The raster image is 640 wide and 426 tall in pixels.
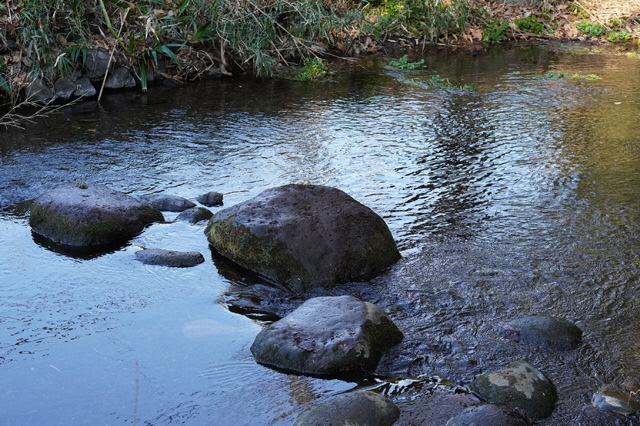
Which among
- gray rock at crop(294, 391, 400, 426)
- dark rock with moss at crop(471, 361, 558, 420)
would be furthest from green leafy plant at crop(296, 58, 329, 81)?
gray rock at crop(294, 391, 400, 426)

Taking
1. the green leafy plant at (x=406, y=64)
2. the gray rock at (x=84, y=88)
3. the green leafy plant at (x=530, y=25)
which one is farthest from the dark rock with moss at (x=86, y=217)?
the green leafy plant at (x=530, y=25)

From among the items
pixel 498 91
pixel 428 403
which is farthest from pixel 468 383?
pixel 498 91

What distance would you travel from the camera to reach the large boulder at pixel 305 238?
4469 millimetres

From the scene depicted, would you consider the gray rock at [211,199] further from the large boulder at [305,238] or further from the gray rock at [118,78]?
the gray rock at [118,78]

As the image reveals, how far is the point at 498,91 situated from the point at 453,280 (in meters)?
6.00

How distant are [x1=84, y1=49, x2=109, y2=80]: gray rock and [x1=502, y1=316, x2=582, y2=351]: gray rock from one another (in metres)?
7.21

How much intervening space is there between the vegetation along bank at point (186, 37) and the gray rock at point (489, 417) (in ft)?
22.8

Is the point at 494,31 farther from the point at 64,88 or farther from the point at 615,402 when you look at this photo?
the point at 615,402

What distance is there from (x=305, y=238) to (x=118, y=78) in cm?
620

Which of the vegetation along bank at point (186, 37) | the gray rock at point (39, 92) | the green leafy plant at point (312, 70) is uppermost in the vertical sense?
the vegetation along bank at point (186, 37)

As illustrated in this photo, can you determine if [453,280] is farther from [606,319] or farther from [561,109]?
[561,109]

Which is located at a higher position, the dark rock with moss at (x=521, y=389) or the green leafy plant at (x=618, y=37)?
the green leafy plant at (x=618, y=37)

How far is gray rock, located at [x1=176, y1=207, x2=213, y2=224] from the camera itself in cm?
546

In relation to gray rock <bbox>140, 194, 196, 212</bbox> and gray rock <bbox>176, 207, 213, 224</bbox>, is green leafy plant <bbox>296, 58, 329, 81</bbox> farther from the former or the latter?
gray rock <bbox>176, 207, 213, 224</bbox>
